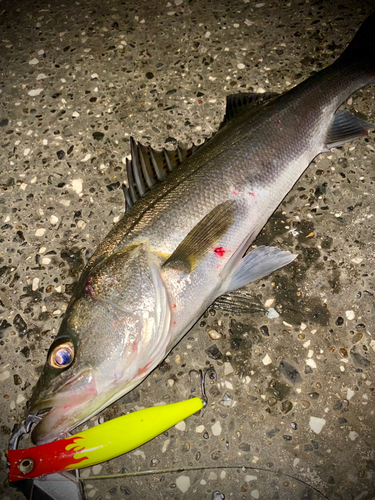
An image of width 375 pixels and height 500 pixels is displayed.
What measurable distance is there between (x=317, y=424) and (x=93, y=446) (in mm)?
1296

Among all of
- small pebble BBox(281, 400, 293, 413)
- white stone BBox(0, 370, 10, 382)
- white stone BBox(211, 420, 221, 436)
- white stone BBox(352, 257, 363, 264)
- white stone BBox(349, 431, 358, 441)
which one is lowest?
white stone BBox(349, 431, 358, 441)

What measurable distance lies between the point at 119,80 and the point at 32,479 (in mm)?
3072

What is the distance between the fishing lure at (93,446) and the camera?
6.09ft

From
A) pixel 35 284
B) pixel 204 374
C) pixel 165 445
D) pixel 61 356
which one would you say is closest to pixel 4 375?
pixel 35 284

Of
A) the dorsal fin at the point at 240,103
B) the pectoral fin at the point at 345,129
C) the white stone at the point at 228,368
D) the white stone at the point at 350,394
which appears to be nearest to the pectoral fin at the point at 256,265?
the white stone at the point at 228,368

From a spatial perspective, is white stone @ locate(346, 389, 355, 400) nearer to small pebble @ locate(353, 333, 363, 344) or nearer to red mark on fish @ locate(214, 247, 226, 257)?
small pebble @ locate(353, 333, 363, 344)

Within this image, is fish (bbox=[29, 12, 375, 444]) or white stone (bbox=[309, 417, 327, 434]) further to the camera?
white stone (bbox=[309, 417, 327, 434])

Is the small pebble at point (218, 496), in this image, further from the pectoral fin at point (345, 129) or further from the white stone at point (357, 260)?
the pectoral fin at point (345, 129)

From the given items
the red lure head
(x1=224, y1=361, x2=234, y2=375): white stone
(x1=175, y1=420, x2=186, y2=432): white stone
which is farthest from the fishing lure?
(x1=224, y1=361, x2=234, y2=375): white stone

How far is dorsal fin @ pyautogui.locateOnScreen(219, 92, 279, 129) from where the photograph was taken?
8.78ft

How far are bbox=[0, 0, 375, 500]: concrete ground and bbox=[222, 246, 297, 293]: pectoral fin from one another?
0.69 ft

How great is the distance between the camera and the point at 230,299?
2.31 meters

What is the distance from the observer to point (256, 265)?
87.7 inches

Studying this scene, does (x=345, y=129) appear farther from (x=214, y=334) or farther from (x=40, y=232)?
(x=40, y=232)
